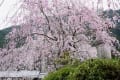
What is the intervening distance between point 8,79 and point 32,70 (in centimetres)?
158

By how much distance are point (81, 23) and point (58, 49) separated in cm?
111

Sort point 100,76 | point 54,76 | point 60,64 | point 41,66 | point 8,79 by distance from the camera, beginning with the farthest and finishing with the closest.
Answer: point 8,79 → point 41,66 → point 60,64 → point 54,76 → point 100,76

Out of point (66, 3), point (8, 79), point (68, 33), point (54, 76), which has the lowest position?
point (8, 79)

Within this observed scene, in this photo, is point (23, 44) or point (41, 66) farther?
point (41, 66)

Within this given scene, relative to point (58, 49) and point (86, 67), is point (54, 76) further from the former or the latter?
point (58, 49)

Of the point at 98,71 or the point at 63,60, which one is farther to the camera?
the point at 63,60

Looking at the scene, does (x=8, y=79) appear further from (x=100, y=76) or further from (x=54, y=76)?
(x=100, y=76)

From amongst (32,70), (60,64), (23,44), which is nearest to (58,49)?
(60,64)

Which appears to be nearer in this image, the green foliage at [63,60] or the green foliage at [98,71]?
the green foliage at [98,71]

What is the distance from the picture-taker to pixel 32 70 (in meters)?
12.1

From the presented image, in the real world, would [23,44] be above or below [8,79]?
above

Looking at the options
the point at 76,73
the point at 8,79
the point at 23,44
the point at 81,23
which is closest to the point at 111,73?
the point at 76,73

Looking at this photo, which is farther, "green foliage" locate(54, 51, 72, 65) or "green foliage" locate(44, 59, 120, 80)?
"green foliage" locate(54, 51, 72, 65)

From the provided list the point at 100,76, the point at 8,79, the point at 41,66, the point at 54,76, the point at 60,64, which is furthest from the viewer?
the point at 8,79
